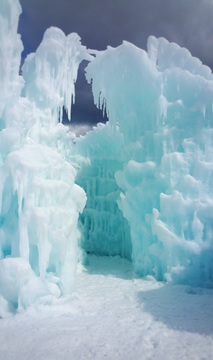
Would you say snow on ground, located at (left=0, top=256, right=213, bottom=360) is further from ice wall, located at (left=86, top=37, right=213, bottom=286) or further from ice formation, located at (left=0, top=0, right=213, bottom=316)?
ice wall, located at (left=86, top=37, right=213, bottom=286)

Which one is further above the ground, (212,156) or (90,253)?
(212,156)

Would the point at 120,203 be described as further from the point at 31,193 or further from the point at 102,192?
the point at 102,192

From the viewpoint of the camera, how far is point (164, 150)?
1222 cm

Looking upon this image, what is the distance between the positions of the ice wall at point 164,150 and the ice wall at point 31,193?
2.74m

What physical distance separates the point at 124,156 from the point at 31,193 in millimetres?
5723

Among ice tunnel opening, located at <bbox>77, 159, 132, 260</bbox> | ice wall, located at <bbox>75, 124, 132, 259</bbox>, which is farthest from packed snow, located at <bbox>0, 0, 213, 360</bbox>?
ice wall, located at <bbox>75, 124, 132, 259</bbox>

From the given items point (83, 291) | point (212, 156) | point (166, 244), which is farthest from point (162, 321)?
point (212, 156)

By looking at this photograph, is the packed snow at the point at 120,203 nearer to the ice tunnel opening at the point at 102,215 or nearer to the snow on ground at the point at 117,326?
the snow on ground at the point at 117,326

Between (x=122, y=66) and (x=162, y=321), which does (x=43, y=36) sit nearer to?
(x=122, y=66)

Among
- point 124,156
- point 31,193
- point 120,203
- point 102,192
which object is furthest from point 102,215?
point 31,193

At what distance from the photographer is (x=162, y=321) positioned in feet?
24.5

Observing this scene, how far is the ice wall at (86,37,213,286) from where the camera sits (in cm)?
1114

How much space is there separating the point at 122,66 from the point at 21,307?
9956 mm

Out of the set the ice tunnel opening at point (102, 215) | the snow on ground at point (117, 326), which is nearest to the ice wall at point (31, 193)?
the snow on ground at point (117, 326)
